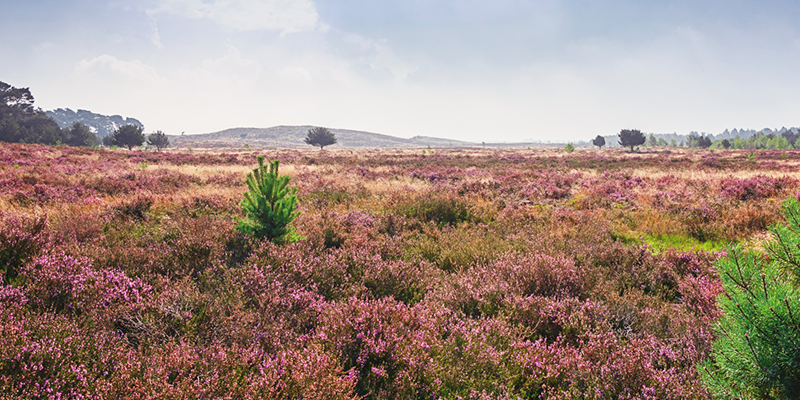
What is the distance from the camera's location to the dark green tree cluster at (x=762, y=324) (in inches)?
58.2

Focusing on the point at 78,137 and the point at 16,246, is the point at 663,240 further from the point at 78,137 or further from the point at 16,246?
the point at 78,137

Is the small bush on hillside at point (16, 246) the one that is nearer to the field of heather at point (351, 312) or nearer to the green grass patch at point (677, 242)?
the field of heather at point (351, 312)

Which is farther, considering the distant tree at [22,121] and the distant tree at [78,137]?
the distant tree at [78,137]

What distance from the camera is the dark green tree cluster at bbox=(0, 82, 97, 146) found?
1788 inches

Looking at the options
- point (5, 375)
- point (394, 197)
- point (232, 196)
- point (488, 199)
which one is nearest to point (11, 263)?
point (5, 375)

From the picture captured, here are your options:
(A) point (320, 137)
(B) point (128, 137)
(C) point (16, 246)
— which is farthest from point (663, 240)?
(A) point (320, 137)

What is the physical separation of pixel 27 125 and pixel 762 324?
79626mm

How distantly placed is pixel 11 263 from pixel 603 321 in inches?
266

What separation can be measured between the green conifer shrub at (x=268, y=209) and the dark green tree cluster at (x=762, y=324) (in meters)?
5.02

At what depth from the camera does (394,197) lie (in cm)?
1007

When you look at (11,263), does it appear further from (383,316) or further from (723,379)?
(723,379)

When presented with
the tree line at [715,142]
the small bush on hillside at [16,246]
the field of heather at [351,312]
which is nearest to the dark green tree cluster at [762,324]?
the field of heather at [351,312]

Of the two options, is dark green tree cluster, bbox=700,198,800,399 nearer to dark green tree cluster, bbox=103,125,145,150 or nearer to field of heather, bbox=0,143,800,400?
field of heather, bbox=0,143,800,400

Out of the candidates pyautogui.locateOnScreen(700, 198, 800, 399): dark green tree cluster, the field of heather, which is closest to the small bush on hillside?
the field of heather
